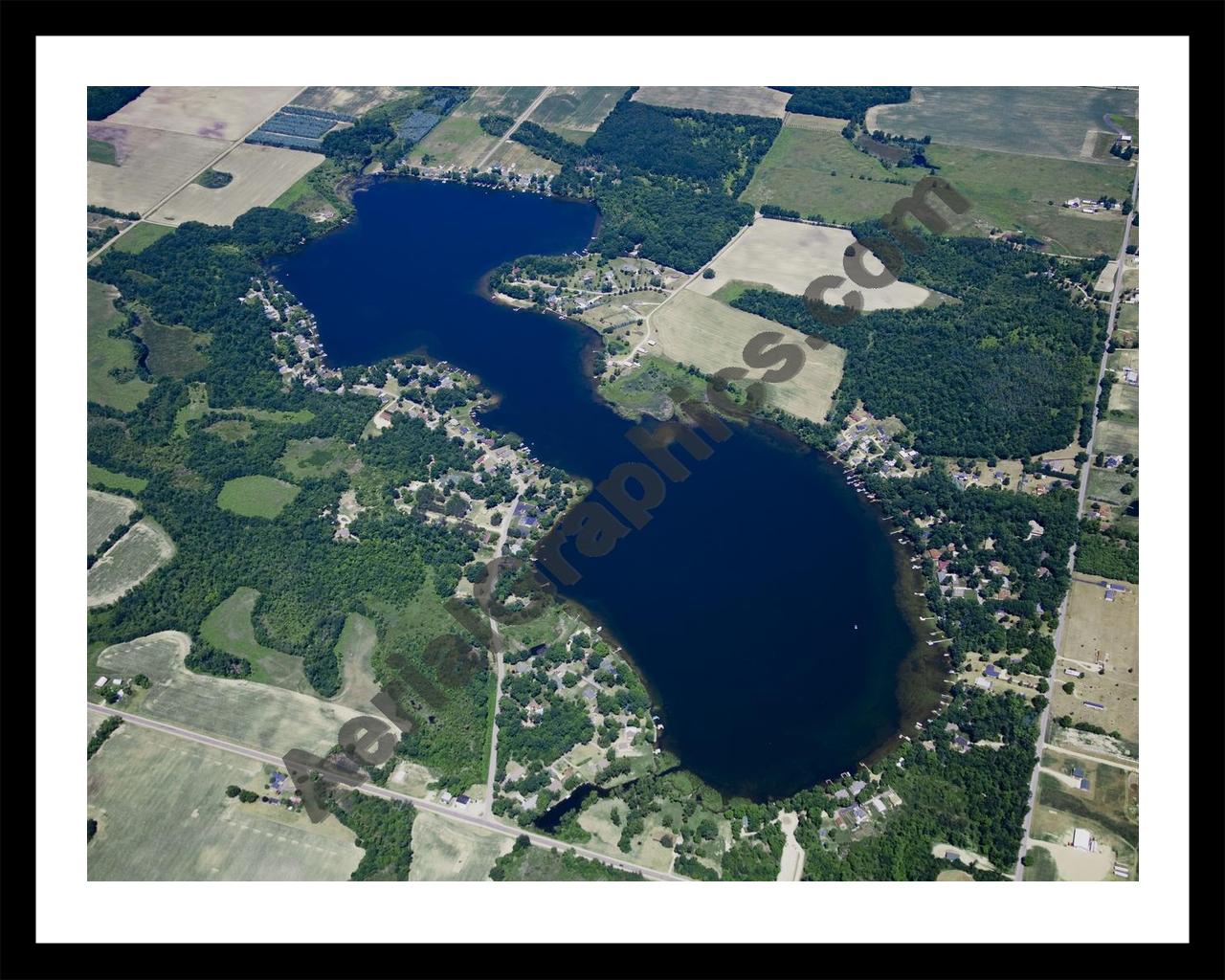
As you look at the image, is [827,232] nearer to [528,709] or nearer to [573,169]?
[573,169]

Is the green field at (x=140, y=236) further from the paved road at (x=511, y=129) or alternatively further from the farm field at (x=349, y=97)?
the paved road at (x=511, y=129)

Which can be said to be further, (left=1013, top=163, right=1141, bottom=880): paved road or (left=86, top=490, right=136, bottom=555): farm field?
(left=86, top=490, right=136, bottom=555): farm field

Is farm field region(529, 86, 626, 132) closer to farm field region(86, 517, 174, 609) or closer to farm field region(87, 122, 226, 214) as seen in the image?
farm field region(87, 122, 226, 214)

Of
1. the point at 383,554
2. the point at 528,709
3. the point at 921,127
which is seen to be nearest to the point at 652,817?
the point at 528,709

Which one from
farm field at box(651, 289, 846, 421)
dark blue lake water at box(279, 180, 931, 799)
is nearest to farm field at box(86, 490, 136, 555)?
dark blue lake water at box(279, 180, 931, 799)

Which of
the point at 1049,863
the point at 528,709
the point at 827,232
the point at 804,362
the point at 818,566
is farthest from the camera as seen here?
the point at 827,232

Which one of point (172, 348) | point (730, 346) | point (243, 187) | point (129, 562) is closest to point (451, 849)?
point (129, 562)

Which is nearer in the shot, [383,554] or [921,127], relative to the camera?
[383,554]
